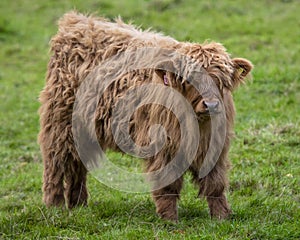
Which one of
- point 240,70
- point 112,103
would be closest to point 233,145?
point 112,103

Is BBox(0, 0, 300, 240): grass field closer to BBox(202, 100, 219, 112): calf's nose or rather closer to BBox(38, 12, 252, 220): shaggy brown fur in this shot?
BBox(38, 12, 252, 220): shaggy brown fur

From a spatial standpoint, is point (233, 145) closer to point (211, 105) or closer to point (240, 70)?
point (240, 70)

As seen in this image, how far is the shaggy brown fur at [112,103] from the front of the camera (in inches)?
213

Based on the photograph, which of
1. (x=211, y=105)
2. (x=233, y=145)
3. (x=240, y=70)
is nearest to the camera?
(x=211, y=105)

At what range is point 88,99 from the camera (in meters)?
6.17

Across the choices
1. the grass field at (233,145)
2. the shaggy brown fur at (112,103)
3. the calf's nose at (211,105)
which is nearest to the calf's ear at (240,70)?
the shaggy brown fur at (112,103)

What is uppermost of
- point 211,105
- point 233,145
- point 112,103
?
point 211,105

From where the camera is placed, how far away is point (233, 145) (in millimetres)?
7914

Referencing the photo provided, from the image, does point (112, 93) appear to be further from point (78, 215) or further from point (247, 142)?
point (247, 142)

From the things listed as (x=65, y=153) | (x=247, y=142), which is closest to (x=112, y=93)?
(x=65, y=153)

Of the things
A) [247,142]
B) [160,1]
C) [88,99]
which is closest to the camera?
[88,99]

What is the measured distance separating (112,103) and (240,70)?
1188mm

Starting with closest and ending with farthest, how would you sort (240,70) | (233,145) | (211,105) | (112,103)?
(211,105), (240,70), (112,103), (233,145)

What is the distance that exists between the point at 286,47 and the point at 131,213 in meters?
7.21
